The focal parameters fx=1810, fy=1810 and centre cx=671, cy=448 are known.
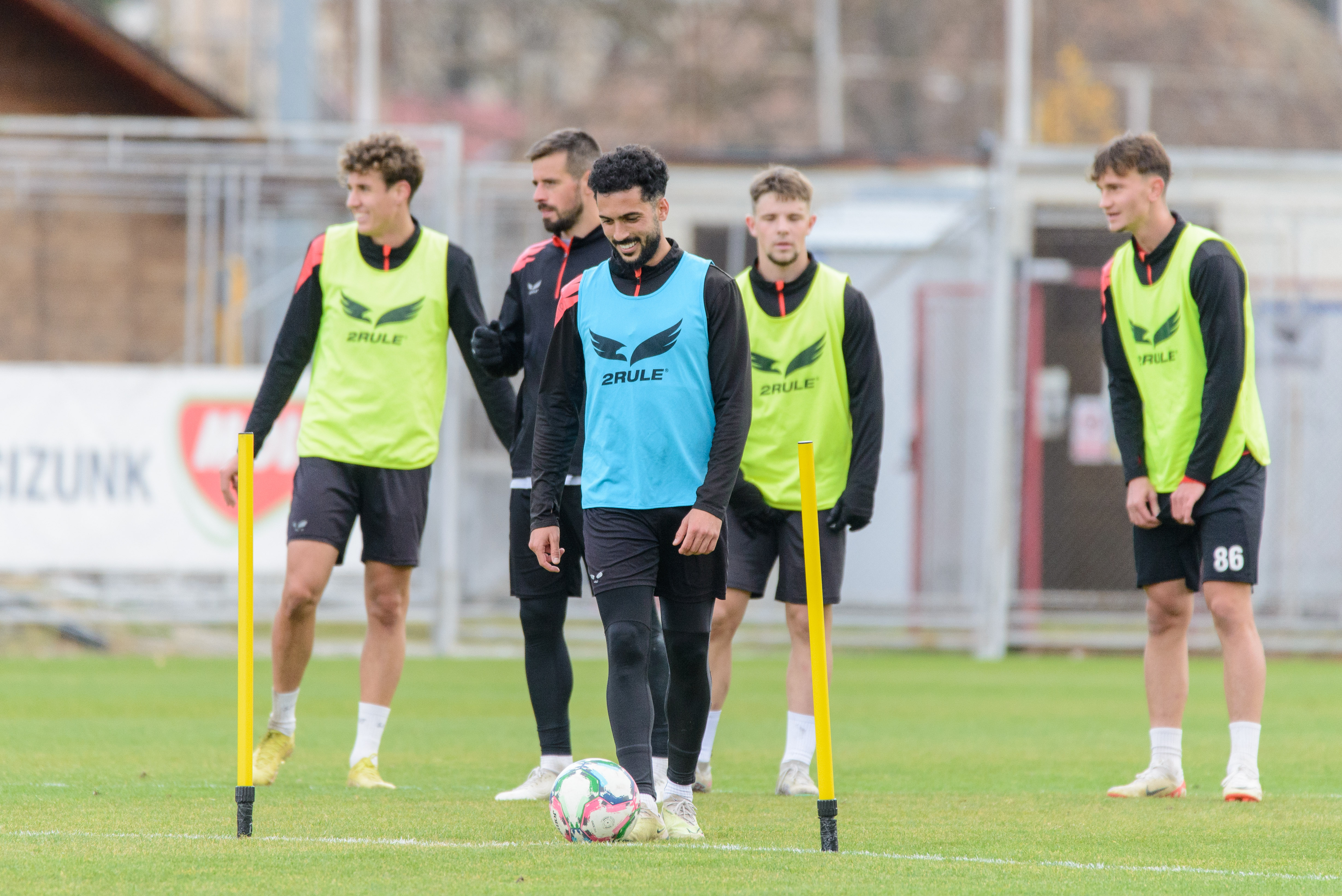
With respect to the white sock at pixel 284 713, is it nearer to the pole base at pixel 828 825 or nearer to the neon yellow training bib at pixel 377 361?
the neon yellow training bib at pixel 377 361

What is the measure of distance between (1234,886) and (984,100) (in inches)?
1277

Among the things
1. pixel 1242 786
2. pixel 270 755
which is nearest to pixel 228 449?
pixel 270 755

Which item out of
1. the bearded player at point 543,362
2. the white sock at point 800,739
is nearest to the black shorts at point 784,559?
the white sock at point 800,739

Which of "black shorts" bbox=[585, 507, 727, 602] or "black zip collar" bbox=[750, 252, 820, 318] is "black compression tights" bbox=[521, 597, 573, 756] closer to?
"black shorts" bbox=[585, 507, 727, 602]

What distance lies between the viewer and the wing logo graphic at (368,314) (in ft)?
22.5

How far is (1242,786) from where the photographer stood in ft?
21.2

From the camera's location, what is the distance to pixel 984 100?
35.9 meters

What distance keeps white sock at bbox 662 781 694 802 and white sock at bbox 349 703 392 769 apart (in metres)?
1.54

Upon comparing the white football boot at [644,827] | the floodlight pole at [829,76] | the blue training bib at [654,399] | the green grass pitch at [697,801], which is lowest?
the green grass pitch at [697,801]

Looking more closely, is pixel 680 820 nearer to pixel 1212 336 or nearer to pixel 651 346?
pixel 651 346

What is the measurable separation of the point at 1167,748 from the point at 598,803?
2552 millimetres

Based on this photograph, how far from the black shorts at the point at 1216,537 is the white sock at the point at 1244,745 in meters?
0.53

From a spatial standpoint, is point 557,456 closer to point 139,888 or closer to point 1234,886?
point 139,888

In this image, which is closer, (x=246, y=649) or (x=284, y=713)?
(x=246, y=649)
